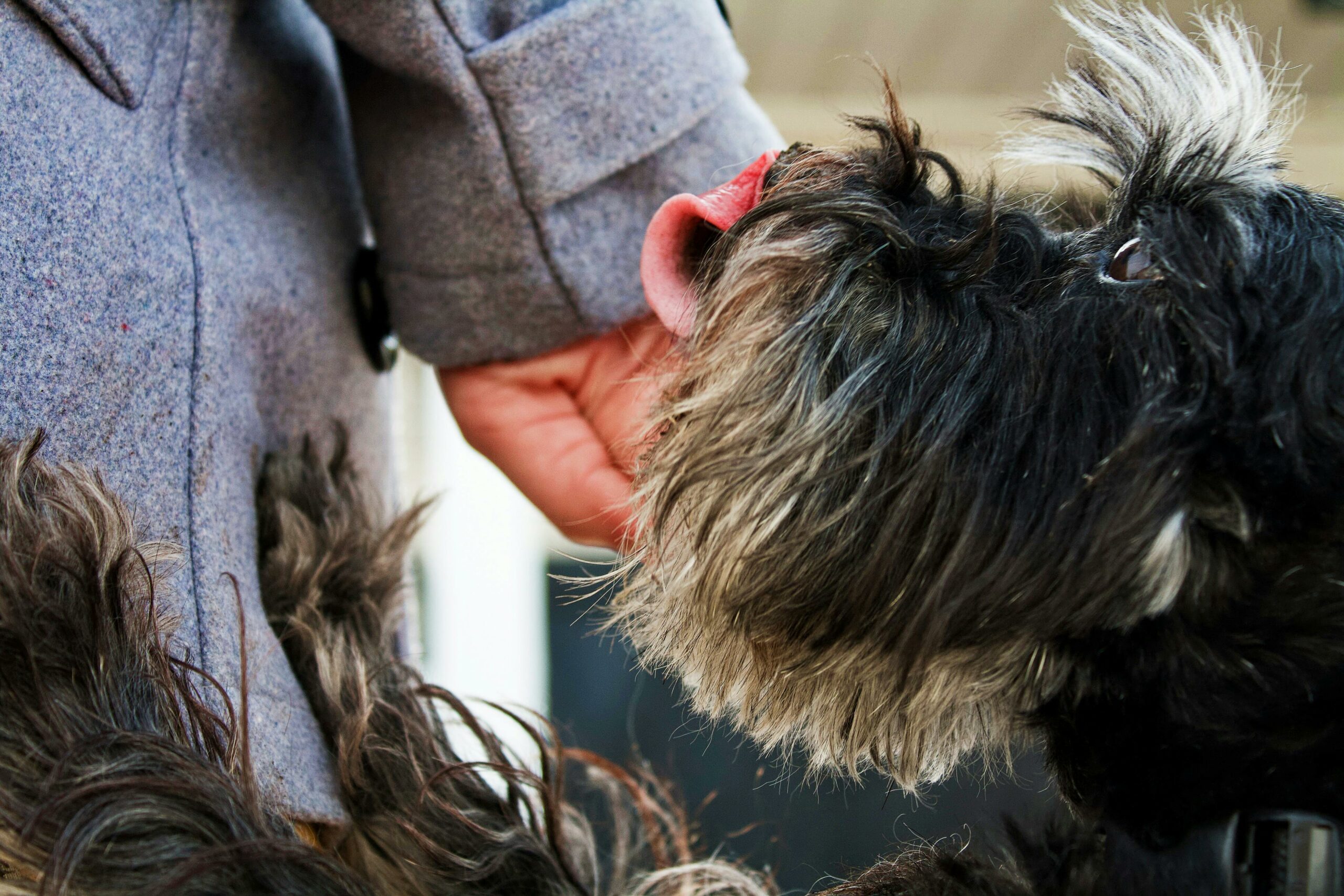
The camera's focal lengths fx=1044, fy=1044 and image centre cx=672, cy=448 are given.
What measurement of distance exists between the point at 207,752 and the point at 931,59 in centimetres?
237

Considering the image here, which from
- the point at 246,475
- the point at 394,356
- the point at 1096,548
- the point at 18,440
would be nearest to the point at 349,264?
the point at 394,356

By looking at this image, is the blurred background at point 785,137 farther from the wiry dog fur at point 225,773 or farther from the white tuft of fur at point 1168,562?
the white tuft of fur at point 1168,562

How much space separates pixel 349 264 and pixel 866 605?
0.64 m

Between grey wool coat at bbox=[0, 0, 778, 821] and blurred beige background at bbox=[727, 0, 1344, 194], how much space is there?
5.15ft

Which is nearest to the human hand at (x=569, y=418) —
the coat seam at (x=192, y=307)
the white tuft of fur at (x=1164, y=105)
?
the coat seam at (x=192, y=307)

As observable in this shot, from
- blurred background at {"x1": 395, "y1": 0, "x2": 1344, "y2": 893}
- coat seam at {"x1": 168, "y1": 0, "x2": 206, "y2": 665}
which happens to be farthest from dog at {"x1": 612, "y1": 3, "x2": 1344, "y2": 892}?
blurred background at {"x1": 395, "y1": 0, "x2": 1344, "y2": 893}

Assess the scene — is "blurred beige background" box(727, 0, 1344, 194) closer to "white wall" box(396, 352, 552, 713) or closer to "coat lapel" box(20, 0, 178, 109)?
"white wall" box(396, 352, 552, 713)

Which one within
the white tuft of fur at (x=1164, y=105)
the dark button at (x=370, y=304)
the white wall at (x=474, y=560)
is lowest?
the white wall at (x=474, y=560)

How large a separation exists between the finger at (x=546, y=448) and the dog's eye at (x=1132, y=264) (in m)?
0.41

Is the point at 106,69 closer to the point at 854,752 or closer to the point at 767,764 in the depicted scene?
the point at 854,752

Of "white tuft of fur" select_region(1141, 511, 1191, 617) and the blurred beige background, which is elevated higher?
the blurred beige background

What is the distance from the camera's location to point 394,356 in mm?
1096

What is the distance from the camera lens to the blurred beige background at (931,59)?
7.92 feet

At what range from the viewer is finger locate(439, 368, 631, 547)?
0.88 m
